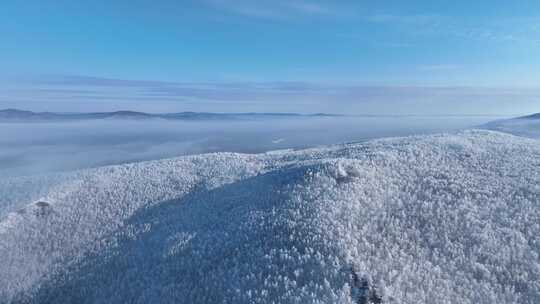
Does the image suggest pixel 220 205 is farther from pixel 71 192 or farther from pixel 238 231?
pixel 71 192

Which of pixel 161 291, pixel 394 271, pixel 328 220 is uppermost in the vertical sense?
pixel 328 220

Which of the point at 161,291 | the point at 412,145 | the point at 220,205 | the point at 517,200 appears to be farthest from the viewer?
the point at 412,145

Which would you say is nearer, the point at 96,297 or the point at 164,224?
the point at 96,297

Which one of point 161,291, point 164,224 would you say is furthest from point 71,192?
point 161,291

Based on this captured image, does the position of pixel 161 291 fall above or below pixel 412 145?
below

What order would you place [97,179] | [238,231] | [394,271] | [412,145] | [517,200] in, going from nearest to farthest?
[394,271], [238,231], [517,200], [412,145], [97,179]

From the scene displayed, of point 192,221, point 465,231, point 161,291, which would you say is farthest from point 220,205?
point 465,231
